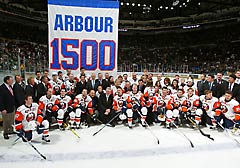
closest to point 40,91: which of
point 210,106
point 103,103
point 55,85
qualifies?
point 55,85

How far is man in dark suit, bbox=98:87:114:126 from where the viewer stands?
531cm

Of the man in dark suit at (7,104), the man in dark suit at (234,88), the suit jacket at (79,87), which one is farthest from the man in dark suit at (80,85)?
the man in dark suit at (234,88)

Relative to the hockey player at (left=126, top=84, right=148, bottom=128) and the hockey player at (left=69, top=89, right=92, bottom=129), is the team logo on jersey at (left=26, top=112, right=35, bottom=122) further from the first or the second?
the hockey player at (left=126, top=84, right=148, bottom=128)

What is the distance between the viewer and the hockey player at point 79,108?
486 centimetres

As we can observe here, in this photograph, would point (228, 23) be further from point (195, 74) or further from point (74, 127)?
point (74, 127)

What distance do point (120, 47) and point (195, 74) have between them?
12618 mm

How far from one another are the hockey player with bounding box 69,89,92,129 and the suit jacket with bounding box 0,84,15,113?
1.22m

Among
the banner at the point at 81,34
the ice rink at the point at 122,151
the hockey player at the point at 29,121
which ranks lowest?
the ice rink at the point at 122,151

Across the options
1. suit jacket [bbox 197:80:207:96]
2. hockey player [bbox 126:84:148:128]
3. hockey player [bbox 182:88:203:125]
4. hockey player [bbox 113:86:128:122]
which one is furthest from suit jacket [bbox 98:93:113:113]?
suit jacket [bbox 197:80:207:96]

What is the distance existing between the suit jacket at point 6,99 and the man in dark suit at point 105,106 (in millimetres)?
1955

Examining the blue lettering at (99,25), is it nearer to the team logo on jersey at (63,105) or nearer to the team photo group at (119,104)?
the team photo group at (119,104)

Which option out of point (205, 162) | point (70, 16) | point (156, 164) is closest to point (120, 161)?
point (156, 164)

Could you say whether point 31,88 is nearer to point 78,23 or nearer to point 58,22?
point 58,22

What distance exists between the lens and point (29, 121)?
3.97 metres
